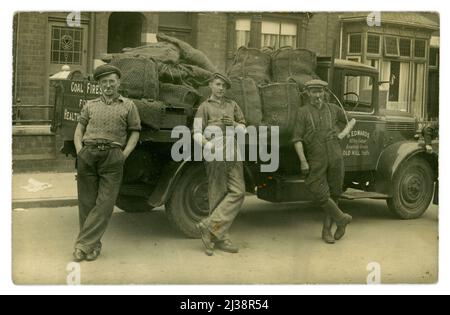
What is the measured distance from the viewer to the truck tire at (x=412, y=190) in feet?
24.4

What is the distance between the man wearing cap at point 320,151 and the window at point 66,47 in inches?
131

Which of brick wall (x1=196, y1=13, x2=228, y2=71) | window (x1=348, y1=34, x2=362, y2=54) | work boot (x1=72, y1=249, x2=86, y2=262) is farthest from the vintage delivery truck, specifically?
brick wall (x1=196, y1=13, x2=228, y2=71)

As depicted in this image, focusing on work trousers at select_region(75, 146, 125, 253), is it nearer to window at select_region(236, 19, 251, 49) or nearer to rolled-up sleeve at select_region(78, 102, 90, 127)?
rolled-up sleeve at select_region(78, 102, 90, 127)

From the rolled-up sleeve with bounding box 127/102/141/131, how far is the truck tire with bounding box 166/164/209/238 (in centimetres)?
88

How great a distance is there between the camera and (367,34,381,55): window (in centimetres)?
716

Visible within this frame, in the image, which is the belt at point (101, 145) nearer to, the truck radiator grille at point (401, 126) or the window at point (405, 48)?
the truck radiator grille at point (401, 126)

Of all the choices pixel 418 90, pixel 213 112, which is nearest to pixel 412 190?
pixel 418 90

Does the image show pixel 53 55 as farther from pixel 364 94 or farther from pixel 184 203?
pixel 364 94

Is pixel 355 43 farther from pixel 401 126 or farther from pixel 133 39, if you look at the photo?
pixel 133 39

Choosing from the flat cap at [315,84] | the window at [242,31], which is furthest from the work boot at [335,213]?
the window at [242,31]

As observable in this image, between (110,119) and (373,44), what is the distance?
12.1 feet

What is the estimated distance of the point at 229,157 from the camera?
19.1ft

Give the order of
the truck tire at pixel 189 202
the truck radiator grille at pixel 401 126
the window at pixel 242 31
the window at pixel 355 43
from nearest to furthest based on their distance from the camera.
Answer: the truck tire at pixel 189 202
the window at pixel 355 43
the truck radiator grille at pixel 401 126
the window at pixel 242 31
